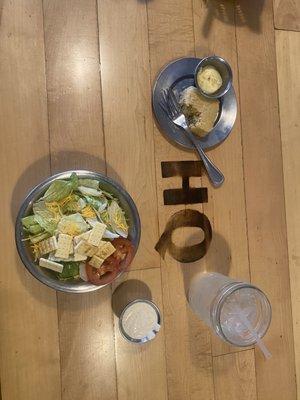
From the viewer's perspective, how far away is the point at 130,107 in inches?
41.4

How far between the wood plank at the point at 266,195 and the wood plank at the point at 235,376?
2 cm

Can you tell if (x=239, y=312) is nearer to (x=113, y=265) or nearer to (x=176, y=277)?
(x=176, y=277)

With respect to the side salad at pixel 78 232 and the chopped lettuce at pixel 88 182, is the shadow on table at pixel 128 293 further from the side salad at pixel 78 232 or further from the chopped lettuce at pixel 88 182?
the chopped lettuce at pixel 88 182

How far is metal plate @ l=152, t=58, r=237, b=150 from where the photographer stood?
105cm

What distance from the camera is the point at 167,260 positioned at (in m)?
1.07

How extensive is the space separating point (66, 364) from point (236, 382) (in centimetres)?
46

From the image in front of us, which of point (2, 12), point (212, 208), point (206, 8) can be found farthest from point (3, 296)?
point (206, 8)

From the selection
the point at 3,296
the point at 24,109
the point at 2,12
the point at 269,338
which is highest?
the point at 2,12

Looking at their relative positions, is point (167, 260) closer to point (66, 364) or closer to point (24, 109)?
point (66, 364)

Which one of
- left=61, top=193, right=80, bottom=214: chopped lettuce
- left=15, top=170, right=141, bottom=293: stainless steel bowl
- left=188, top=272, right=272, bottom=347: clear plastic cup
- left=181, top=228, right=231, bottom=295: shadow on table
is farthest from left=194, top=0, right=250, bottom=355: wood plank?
left=61, top=193, right=80, bottom=214: chopped lettuce

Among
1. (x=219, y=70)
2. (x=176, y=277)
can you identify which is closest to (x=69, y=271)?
(x=176, y=277)

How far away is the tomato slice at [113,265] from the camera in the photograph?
2.94ft

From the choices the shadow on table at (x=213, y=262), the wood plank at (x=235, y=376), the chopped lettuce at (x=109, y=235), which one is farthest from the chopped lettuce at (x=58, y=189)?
the wood plank at (x=235, y=376)

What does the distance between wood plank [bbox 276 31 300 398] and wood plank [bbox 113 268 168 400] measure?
39cm
